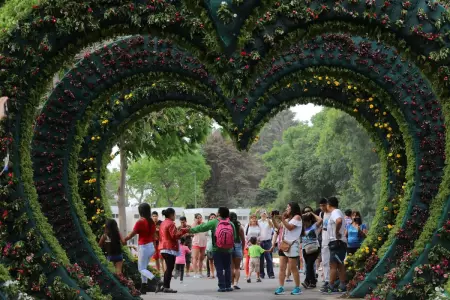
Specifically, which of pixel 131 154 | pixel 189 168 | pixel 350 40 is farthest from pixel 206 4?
pixel 189 168

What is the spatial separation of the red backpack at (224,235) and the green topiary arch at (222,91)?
2.21m

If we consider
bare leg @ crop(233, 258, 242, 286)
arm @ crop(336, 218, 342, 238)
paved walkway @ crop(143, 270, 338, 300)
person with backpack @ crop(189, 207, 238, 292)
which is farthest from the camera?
bare leg @ crop(233, 258, 242, 286)

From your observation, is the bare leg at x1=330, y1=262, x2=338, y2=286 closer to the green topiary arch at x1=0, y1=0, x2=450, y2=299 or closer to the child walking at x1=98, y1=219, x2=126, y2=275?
the green topiary arch at x1=0, y1=0, x2=450, y2=299

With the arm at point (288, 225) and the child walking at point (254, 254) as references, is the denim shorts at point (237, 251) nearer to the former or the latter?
the child walking at point (254, 254)

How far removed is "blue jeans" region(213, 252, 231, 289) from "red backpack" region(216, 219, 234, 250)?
0.80 feet

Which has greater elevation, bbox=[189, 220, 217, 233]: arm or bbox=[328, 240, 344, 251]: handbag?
bbox=[189, 220, 217, 233]: arm

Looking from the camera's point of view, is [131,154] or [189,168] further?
[189,168]

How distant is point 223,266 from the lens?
1795 cm

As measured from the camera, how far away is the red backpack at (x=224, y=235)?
1731 cm

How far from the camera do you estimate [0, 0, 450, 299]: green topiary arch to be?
10867 millimetres

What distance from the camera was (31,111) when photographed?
11.1 metres

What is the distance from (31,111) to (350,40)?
20.8ft

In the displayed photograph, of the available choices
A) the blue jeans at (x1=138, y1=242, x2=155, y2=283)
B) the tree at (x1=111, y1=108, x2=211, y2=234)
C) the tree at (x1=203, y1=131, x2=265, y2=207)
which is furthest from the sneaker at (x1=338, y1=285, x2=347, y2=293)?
the tree at (x1=203, y1=131, x2=265, y2=207)

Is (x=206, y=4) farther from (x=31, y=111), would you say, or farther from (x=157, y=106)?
(x=157, y=106)
